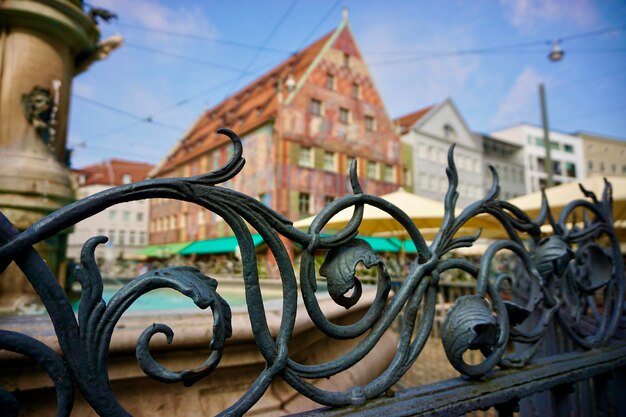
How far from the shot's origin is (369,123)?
23.5 metres

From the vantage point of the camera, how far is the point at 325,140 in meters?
20.9

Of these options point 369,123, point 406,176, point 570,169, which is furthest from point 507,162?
point 369,123

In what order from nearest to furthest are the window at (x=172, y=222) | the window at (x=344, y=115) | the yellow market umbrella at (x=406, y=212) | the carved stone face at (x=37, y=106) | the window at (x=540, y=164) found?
1. the carved stone face at (x=37, y=106)
2. the yellow market umbrella at (x=406, y=212)
3. the window at (x=344, y=115)
4. the window at (x=172, y=222)
5. the window at (x=540, y=164)

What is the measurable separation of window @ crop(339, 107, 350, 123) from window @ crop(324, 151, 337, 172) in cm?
229

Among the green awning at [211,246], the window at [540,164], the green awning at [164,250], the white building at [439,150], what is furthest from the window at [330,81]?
the window at [540,164]

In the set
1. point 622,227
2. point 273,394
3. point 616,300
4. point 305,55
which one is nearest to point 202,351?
point 273,394

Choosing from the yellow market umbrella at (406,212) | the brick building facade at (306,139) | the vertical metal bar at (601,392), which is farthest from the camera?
the brick building facade at (306,139)

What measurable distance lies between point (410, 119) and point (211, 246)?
18.7 m

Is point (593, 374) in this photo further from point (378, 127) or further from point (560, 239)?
point (378, 127)

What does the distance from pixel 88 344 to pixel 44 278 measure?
11 centimetres

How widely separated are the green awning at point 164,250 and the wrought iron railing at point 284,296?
24.9m

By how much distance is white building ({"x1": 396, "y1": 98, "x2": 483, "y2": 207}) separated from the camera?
86.5ft

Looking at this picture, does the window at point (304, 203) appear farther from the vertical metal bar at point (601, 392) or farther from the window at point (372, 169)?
the vertical metal bar at point (601, 392)

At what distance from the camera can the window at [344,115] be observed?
22125 millimetres
